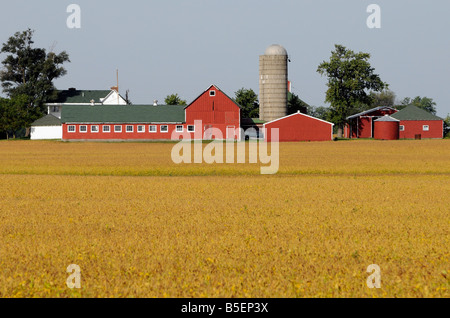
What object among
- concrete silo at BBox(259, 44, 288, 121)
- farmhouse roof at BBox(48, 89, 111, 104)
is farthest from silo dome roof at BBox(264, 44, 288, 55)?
farmhouse roof at BBox(48, 89, 111, 104)

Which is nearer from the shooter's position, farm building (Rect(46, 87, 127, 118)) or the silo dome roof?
the silo dome roof

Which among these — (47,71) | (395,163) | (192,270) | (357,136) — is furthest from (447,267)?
(47,71)

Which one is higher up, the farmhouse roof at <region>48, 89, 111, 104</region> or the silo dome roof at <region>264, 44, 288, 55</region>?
the silo dome roof at <region>264, 44, 288, 55</region>

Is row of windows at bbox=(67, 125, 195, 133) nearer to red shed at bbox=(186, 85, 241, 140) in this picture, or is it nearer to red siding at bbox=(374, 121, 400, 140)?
red shed at bbox=(186, 85, 241, 140)

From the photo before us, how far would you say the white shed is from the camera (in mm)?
108062

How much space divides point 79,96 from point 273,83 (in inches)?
2007

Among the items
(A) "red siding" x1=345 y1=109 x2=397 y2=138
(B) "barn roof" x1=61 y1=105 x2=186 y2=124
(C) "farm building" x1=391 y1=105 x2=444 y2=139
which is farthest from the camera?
(A) "red siding" x1=345 y1=109 x2=397 y2=138

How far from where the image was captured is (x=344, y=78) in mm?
108188

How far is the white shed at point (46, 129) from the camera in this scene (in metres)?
108

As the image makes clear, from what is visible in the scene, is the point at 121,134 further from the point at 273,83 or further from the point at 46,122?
the point at 273,83

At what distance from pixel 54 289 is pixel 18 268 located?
172 centimetres

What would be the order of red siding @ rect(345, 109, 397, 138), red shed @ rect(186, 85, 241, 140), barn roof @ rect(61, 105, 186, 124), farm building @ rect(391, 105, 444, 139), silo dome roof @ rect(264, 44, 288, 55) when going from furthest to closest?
red siding @ rect(345, 109, 397, 138) < farm building @ rect(391, 105, 444, 139) < silo dome roof @ rect(264, 44, 288, 55) < barn roof @ rect(61, 105, 186, 124) < red shed @ rect(186, 85, 241, 140)

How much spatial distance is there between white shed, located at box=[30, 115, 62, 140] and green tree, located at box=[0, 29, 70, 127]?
612 cm
